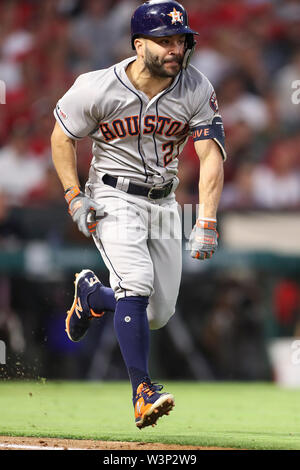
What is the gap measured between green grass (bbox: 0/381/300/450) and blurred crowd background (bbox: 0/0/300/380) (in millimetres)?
406

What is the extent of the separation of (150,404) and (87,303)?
1.09 m

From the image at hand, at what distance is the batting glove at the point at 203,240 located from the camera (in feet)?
13.6

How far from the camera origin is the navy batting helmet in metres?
4.05

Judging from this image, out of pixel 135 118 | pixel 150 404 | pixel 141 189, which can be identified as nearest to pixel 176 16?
pixel 135 118

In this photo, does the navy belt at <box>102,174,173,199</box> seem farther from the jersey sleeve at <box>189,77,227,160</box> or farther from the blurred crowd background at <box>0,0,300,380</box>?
the blurred crowd background at <box>0,0,300,380</box>

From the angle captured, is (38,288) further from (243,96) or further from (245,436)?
(245,436)

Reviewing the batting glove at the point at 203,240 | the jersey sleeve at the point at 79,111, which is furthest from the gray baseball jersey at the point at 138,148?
the batting glove at the point at 203,240

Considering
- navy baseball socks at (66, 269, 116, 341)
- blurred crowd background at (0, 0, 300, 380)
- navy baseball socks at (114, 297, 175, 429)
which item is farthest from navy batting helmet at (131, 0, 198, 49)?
blurred crowd background at (0, 0, 300, 380)

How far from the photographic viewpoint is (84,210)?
4207mm

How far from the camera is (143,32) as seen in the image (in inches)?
162

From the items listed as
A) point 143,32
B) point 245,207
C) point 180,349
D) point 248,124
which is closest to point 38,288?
point 180,349

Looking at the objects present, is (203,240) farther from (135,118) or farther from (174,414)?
(174,414)

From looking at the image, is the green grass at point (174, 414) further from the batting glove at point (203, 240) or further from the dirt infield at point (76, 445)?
the batting glove at point (203, 240)

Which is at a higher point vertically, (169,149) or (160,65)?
(160,65)
